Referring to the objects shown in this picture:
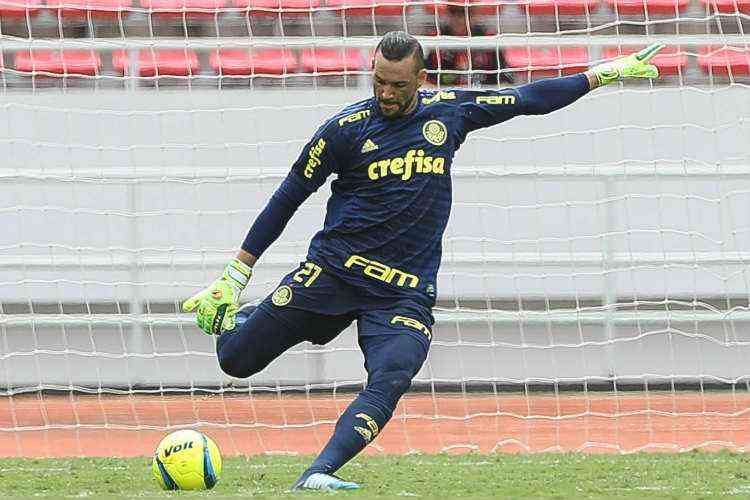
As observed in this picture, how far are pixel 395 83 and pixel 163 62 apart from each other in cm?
516

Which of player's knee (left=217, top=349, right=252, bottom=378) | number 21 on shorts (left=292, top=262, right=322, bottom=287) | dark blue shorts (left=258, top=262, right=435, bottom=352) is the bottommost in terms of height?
player's knee (left=217, top=349, right=252, bottom=378)

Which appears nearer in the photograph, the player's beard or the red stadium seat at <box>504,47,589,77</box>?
the player's beard

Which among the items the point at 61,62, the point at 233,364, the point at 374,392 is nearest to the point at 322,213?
the point at 61,62

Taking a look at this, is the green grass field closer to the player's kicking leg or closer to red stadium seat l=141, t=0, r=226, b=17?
the player's kicking leg

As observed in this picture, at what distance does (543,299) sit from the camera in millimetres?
9461

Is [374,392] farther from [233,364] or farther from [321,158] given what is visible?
[321,158]

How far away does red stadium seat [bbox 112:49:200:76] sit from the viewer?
32.3 feet

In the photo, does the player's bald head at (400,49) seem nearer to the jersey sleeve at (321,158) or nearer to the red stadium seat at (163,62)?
the jersey sleeve at (321,158)

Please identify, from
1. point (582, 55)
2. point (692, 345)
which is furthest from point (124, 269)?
point (692, 345)

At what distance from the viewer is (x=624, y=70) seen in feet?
18.7

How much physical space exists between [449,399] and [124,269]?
2.51 m

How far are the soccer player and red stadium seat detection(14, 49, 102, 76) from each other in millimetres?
4469

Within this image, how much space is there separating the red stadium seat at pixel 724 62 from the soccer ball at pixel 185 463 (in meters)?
5.10

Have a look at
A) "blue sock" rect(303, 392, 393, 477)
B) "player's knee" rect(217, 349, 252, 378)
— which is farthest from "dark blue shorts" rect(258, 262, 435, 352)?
"blue sock" rect(303, 392, 393, 477)
